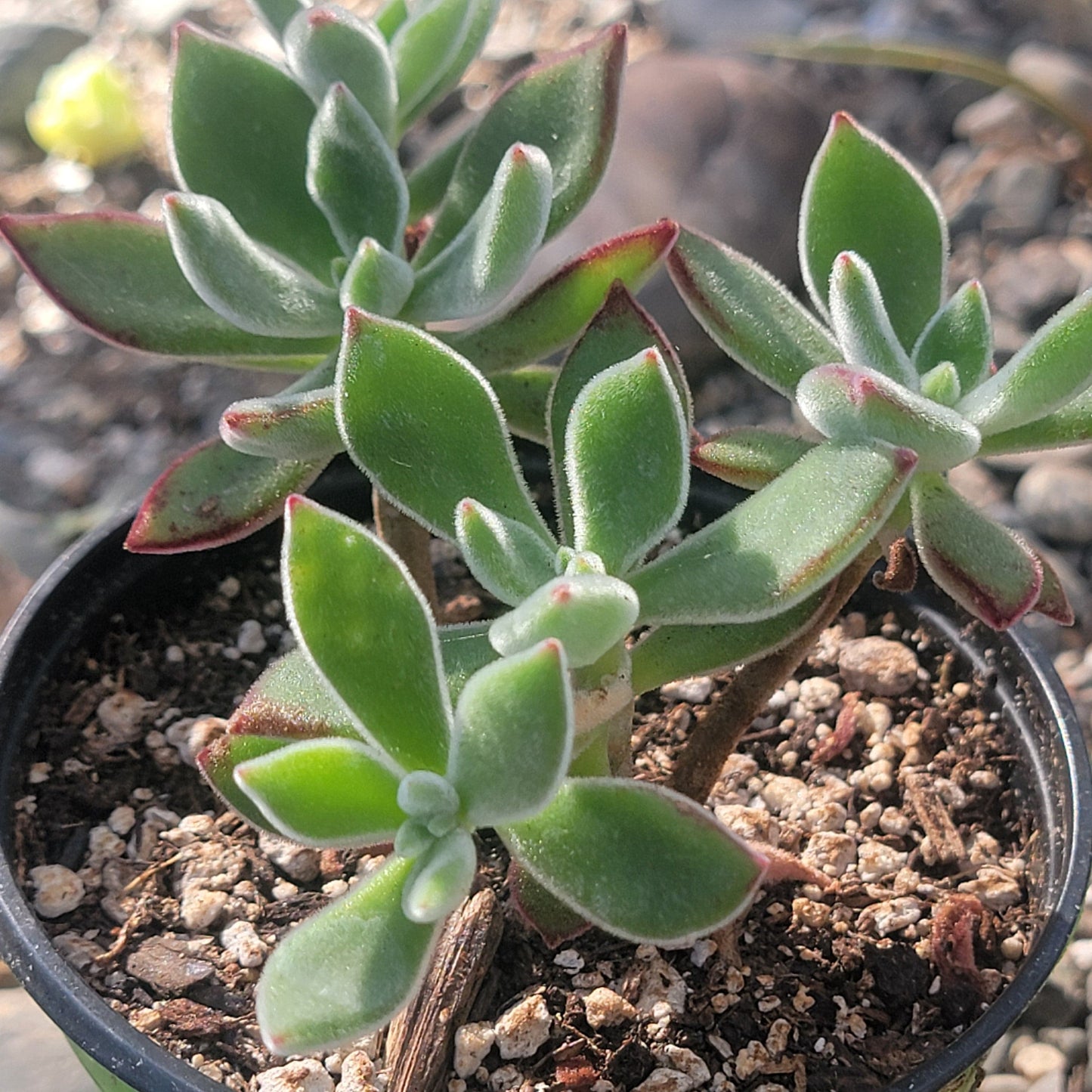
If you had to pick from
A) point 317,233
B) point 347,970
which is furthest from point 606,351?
point 347,970

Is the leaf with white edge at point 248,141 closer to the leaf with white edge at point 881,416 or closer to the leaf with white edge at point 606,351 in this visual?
the leaf with white edge at point 606,351

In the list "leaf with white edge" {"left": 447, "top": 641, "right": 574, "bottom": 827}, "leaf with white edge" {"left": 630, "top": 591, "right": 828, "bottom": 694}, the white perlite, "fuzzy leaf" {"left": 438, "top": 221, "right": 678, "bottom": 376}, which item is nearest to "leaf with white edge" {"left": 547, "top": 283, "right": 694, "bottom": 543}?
"fuzzy leaf" {"left": 438, "top": 221, "right": 678, "bottom": 376}

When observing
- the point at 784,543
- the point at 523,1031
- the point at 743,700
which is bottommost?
the point at 523,1031

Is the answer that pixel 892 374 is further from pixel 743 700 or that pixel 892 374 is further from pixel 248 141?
pixel 248 141

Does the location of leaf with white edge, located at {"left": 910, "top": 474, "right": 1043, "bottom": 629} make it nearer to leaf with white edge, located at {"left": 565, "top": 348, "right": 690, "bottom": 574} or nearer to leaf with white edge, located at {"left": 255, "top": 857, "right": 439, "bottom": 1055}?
leaf with white edge, located at {"left": 565, "top": 348, "right": 690, "bottom": 574}

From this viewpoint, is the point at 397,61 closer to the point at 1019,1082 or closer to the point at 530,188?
the point at 530,188

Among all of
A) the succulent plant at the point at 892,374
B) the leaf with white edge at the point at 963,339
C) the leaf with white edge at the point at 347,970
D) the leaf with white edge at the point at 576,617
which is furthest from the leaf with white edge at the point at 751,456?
the leaf with white edge at the point at 347,970
